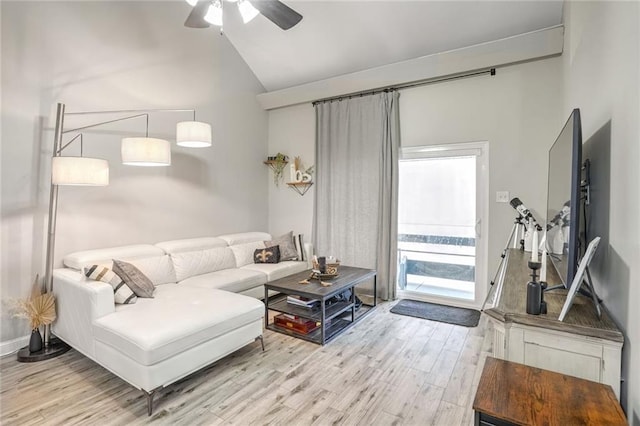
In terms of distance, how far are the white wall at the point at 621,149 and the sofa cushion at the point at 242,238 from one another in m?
3.72

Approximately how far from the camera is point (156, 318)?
2.29 meters

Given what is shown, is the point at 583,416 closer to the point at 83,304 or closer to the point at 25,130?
the point at 83,304

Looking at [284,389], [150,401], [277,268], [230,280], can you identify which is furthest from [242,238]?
[150,401]

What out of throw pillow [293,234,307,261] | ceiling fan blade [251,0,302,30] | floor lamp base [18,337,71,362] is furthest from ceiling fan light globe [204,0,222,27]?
floor lamp base [18,337,71,362]

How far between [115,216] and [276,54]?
2.99 m

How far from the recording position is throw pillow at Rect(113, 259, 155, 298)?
271 cm

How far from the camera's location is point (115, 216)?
3490 mm

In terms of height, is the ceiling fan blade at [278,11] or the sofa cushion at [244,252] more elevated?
the ceiling fan blade at [278,11]

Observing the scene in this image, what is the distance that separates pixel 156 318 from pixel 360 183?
3.03m

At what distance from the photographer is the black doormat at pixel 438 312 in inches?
140

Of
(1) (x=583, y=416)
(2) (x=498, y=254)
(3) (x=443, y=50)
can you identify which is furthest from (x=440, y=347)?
(3) (x=443, y=50)

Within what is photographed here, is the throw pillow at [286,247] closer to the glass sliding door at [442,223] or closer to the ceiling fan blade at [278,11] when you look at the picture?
the glass sliding door at [442,223]

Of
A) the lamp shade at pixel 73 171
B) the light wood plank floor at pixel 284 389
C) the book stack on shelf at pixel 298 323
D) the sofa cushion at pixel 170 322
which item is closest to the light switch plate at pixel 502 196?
the light wood plank floor at pixel 284 389

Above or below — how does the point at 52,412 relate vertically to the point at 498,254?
below
